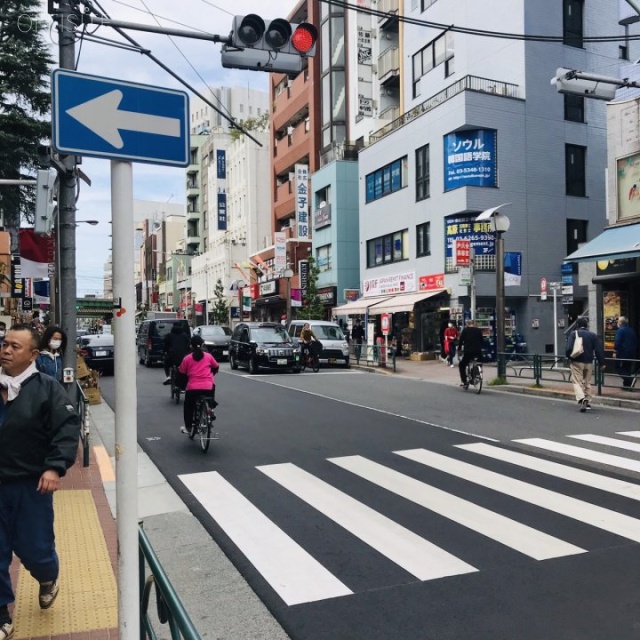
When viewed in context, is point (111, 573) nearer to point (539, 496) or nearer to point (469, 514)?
point (469, 514)

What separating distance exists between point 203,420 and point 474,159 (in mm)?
21548

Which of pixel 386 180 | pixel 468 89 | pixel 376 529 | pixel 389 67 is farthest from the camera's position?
pixel 389 67

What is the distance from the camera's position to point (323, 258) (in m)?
41.6

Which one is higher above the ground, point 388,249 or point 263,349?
point 388,249

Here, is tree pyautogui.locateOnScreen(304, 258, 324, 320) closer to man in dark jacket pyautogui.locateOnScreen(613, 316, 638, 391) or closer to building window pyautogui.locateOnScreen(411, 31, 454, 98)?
building window pyautogui.locateOnScreen(411, 31, 454, 98)

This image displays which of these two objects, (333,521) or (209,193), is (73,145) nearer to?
(333,521)

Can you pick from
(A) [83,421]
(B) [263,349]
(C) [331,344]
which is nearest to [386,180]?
(C) [331,344]

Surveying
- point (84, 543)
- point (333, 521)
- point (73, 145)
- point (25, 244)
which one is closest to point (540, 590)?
point (333, 521)

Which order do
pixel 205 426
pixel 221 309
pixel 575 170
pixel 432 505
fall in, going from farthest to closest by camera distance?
pixel 221 309 < pixel 575 170 < pixel 205 426 < pixel 432 505

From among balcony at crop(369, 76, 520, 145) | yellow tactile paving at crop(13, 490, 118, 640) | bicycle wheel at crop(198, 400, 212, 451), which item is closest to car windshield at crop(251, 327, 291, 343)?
balcony at crop(369, 76, 520, 145)

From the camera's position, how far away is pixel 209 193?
73.6 metres

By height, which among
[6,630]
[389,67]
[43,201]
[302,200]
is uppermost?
[389,67]

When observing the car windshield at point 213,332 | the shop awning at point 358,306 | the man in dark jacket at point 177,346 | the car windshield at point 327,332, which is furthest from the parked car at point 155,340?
the man in dark jacket at point 177,346

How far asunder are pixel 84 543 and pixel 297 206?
3957cm
